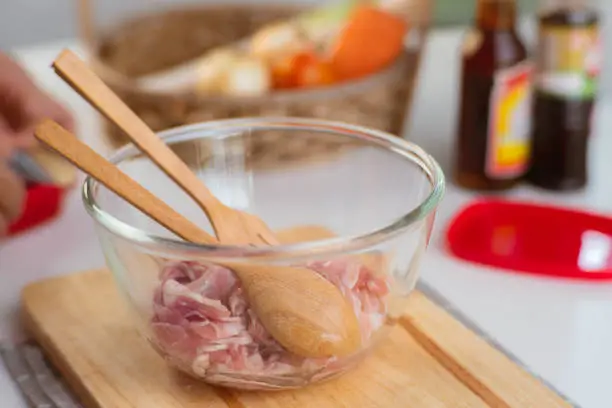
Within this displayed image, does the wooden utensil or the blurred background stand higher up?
the wooden utensil

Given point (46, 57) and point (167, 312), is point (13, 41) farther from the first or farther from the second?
point (167, 312)

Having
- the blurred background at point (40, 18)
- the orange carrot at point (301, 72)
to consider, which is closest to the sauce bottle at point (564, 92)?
the orange carrot at point (301, 72)

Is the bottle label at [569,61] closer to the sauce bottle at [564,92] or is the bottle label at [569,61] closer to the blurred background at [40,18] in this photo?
the sauce bottle at [564,92]

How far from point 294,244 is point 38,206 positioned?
1.54 ft

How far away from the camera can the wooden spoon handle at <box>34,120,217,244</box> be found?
597 millimetres

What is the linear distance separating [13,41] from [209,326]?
1.24 metres

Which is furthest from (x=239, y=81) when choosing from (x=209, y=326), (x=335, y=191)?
(x=209, y=326)

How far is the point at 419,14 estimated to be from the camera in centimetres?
121

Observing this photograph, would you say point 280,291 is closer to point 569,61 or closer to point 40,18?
point 569,61

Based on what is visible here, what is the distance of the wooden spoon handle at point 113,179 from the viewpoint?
1.96ft

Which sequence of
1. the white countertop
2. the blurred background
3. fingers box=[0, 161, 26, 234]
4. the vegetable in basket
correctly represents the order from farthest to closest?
the blurred background < the vegetable in basket < fingers box=[0, 161, 26, 234] < the white countertop

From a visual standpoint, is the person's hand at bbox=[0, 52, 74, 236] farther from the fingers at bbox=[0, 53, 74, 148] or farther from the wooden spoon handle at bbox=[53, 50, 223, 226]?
the wooden spoon handle at bbox=[53, 50, 223, 226]

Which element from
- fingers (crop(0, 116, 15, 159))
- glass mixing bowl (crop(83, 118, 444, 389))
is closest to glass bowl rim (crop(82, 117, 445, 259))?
glass mixing bowl (crop(83, 118, 444, 389))

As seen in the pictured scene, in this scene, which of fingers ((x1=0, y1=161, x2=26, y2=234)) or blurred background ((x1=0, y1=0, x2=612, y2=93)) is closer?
fingers ((x1=0, y1=161, x2=26, y2=234))
